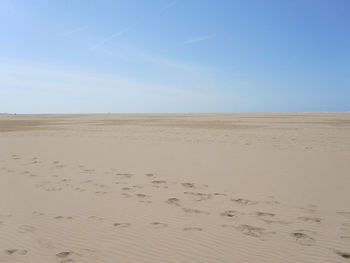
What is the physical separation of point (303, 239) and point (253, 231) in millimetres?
701

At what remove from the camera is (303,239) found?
10.8 feet

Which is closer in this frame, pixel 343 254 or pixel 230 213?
pixel 343 254

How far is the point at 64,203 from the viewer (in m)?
4.54

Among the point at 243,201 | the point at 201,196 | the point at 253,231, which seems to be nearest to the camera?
the point at 253,231

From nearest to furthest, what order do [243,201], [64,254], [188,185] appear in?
1. [64,254]
2. [243,201]
3. [188,185]

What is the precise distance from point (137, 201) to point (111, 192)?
2.78 feet

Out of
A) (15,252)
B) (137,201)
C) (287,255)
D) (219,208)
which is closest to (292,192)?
(219,208)

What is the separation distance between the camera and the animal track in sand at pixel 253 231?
11.1 ft

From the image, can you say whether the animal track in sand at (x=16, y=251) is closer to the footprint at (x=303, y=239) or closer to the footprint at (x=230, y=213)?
the footprint at (x=230, y=213)

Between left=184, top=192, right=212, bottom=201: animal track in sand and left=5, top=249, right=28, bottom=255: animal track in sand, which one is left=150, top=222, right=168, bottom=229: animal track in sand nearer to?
left=184, top=192, right=212, bottom=201: animal track in sand

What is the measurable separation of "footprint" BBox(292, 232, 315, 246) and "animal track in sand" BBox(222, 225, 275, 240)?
1.09ft

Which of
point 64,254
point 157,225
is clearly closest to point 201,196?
point 157,225

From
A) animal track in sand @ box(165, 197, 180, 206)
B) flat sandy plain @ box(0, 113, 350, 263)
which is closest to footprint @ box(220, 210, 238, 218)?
flat sandy plain @ box(0, 113, 350, 263)

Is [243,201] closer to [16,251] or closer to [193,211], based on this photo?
[193,211]
